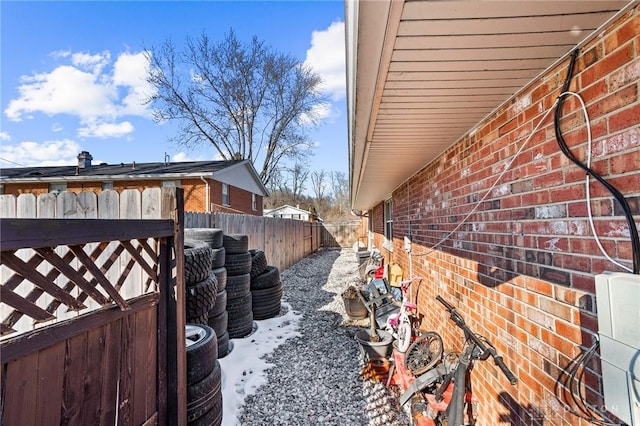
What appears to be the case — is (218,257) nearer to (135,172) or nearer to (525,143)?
(525,143)

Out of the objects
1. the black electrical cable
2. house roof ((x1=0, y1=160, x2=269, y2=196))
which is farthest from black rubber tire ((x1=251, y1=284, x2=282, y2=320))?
house roof ((x1=0, y1=160, x2=269, y2=196))

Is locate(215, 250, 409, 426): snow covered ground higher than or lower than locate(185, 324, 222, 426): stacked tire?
lower

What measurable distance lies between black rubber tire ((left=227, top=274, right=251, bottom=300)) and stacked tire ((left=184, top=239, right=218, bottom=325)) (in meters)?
1.44

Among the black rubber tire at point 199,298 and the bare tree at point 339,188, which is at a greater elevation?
the bare tree at point 339,188

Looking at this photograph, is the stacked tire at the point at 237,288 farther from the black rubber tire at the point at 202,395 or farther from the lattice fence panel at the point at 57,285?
the lattice fence panel at the point at 57,285

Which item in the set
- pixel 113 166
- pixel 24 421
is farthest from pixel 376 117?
pixel 113 166

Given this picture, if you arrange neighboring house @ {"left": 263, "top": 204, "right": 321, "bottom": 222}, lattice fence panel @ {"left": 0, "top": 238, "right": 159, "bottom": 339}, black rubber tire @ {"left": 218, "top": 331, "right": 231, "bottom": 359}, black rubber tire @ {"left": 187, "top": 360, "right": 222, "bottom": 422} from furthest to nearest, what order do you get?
neighboring house @ {"left": 263, "top": 204, "right": 321, "bottom": 222}
black rubber tire @ {"left": 218, "top": 331, "right": 231, "bottom": 359}
black rubber tire @ {"left": 187, "top": 360, "right": 222, "bottom": 422}
lattice fence panel @ {"left": 0, "top": 238, "right": 159, "bottom": 339}

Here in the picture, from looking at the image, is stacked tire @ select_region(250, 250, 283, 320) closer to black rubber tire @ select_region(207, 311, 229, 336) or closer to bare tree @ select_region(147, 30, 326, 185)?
black rubber tire @ select_region(207, 311, 229, 336)

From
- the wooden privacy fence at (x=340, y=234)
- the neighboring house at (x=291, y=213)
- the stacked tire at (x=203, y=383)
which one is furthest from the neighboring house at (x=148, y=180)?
the stacked tire at (x=203, y=383)

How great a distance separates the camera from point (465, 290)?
283 centimetres

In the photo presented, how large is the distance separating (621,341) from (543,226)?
76 cm

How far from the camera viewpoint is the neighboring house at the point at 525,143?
118 centimetres

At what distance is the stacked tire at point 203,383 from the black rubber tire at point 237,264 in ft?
7.42

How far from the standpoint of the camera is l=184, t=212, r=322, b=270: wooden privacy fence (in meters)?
6.49
